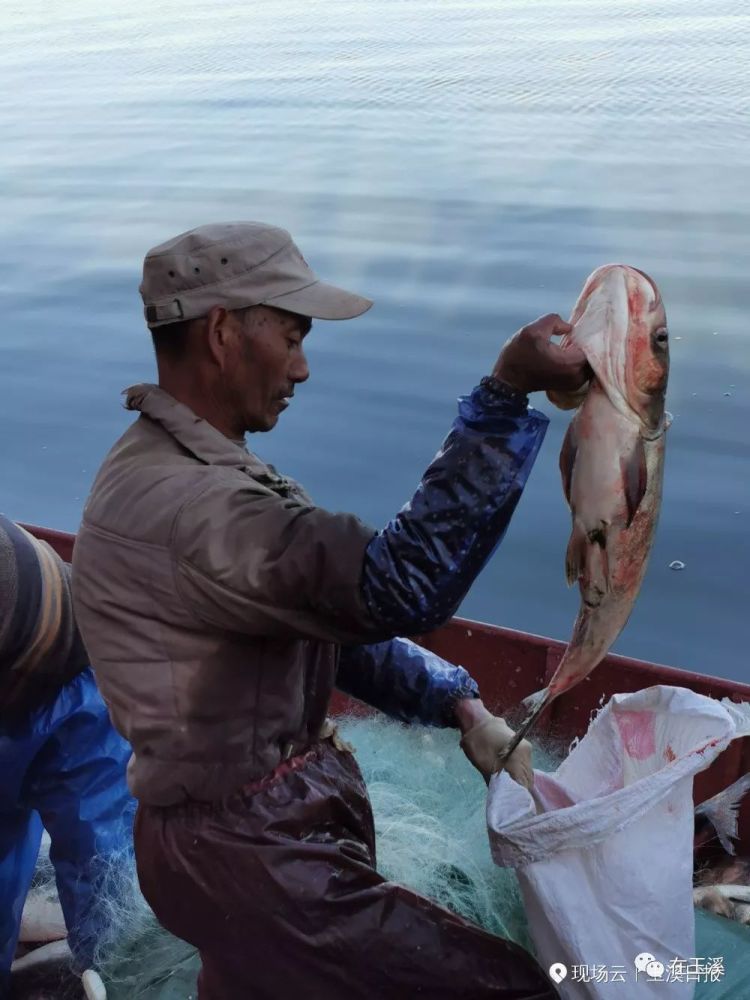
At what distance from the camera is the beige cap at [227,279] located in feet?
7.20

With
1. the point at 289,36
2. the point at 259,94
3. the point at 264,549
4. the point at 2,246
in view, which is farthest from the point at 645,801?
the point at 289,36

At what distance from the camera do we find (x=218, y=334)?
7.29ft

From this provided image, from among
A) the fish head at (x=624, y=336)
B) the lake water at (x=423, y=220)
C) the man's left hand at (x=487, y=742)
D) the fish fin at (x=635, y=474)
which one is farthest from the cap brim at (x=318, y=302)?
the lake water at (x=423, y=220)

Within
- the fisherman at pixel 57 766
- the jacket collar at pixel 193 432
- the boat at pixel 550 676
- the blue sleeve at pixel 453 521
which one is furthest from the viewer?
the boat at pixel 550 676

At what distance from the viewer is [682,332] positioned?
7988 mm

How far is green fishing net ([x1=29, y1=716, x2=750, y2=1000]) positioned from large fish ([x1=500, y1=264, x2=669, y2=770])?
1.03m

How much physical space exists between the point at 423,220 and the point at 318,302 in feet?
28.9

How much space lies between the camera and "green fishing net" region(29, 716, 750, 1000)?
309 centimetres

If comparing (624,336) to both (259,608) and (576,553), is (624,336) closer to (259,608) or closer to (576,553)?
(576,553)

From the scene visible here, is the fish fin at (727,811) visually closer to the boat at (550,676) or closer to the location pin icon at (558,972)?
the boat at (550,676)

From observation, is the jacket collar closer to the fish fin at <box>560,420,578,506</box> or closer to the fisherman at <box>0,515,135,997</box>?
the fish fin at <box>560,420,578,506</box>

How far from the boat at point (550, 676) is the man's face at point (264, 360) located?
68.3 inches

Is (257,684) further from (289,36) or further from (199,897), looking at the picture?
(289,36)

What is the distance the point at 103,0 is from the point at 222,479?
24.6 m
